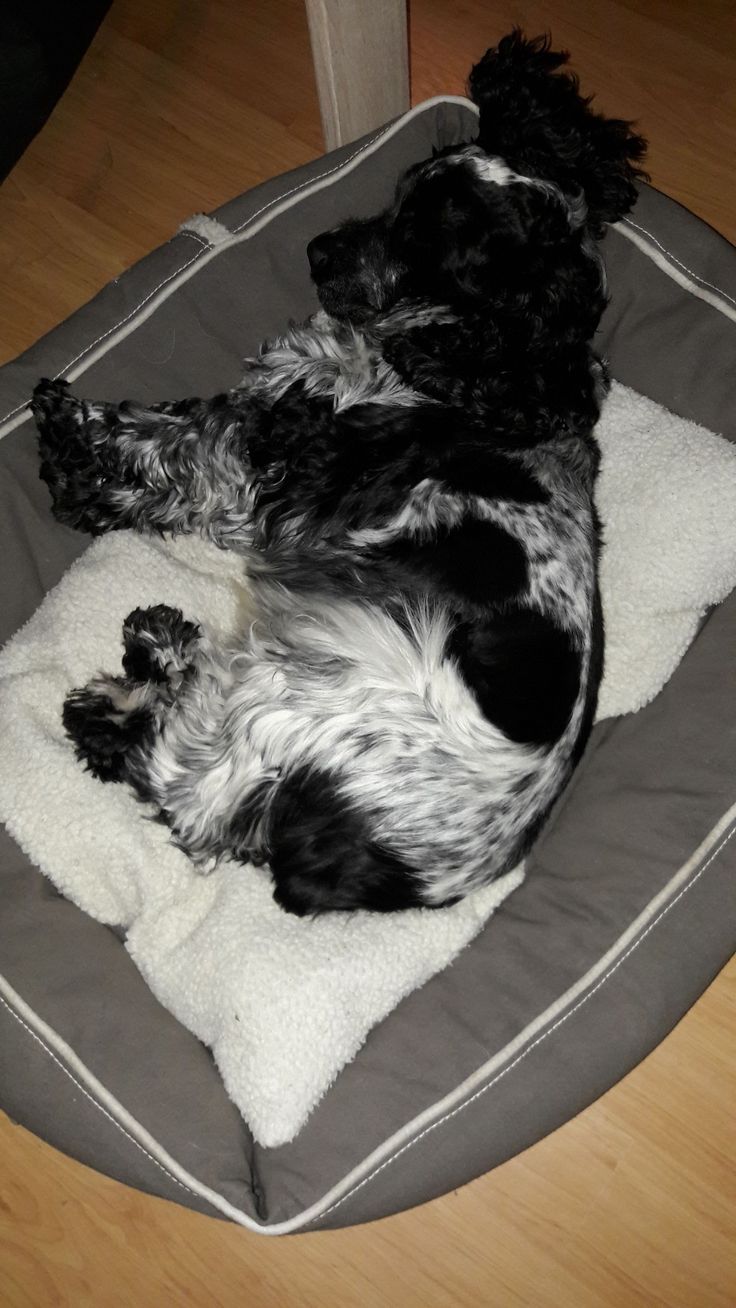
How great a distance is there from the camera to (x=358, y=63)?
364 cm

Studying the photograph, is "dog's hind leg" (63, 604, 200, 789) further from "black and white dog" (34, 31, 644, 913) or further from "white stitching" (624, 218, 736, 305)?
"white stitching" (624, 218, 736, 305)

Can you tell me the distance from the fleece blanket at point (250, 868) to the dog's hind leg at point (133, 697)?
11 centimetres

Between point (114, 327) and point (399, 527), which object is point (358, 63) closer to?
point (114, 327)

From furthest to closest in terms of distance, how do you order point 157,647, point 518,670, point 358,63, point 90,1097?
point 358,63
point 157,647
point 90,1097
point 518,670

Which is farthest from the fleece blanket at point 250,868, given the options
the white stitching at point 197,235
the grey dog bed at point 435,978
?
the white stitching at point 197,235

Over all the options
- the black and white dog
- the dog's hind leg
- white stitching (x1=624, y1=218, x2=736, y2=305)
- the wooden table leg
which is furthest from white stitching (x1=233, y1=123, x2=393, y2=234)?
the dog's hind leg

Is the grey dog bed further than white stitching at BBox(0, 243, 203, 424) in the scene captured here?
No

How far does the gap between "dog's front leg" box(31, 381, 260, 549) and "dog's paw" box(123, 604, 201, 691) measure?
0.97ft

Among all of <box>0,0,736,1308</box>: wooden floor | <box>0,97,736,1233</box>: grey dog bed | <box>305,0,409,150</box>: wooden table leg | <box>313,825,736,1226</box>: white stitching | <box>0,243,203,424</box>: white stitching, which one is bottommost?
<box>0,0,736,1308</box>: wooden floor

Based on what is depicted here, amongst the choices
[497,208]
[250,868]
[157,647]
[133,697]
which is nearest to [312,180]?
[497,208]

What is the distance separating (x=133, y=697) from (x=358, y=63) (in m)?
2.28

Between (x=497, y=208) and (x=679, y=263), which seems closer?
(x=497, y=208)

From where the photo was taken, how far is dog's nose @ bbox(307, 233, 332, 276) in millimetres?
3008

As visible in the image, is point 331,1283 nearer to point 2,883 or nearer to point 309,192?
point 2,883
